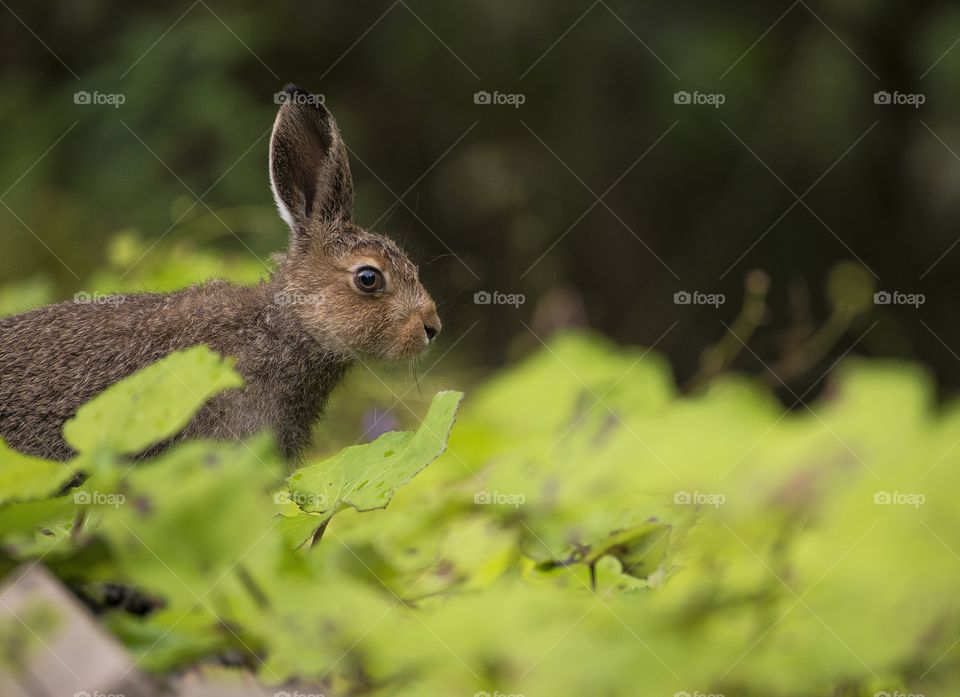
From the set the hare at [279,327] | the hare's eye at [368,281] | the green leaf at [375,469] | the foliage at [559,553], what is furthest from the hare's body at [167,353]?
the green leaf at [375,469]

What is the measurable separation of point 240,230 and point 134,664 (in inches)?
214

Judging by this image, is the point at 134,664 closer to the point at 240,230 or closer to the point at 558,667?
the point at 558,667

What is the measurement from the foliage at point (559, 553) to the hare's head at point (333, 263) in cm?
149

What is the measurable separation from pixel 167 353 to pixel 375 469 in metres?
1.62

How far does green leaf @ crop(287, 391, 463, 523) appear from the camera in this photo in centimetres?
223

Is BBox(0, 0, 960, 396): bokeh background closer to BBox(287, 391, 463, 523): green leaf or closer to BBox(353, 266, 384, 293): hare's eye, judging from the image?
BBox(353, 266, 384, 293): hare's eye

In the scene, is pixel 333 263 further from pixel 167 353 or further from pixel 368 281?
pixel 167 353

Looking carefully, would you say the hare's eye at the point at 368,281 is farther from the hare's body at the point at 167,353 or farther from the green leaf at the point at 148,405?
the green leaf at the point at 148,405

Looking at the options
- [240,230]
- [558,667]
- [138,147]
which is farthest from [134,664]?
[138,147]

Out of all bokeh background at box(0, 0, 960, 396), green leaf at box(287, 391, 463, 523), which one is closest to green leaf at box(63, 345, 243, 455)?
green leaf at box(287, 391, 463, 523)

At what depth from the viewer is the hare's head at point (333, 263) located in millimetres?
4312

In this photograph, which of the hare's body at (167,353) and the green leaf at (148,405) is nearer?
the green leaf at (148,405)

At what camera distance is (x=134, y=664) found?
1682 millimetres

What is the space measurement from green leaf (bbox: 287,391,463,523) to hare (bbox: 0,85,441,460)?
1.27 metres
